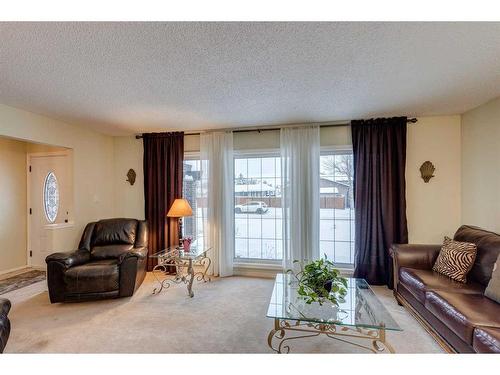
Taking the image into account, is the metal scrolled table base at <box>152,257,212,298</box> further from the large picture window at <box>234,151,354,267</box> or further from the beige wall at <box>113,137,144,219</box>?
the beige wall at <box>113,137,144,219</box>

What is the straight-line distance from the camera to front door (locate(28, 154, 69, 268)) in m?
4.19

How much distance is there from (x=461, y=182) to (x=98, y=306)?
16.2 ft

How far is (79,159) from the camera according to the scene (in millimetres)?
3959

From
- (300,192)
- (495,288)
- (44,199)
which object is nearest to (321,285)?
(495,288)

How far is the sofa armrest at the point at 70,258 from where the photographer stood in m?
2.96

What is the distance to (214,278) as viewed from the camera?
391cm

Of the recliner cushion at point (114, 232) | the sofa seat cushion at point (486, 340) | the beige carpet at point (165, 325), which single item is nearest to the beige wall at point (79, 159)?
the recliner cushion at point (114, 232)

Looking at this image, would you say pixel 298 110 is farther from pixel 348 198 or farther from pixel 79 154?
pixel 79 154

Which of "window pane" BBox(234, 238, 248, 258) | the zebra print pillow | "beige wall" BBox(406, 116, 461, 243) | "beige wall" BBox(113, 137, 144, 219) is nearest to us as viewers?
the zebra print pillow

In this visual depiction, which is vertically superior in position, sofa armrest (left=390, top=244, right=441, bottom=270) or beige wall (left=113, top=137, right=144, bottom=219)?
beige wall (left=113, top=137, right=144, bottom=219)

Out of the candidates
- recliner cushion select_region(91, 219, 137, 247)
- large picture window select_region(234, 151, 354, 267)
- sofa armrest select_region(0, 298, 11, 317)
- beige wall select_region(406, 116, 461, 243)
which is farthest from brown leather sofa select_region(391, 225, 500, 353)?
recliner cushion select_region(91, 219, 137, 247)

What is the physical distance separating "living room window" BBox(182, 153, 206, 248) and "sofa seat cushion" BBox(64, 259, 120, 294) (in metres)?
1.35
